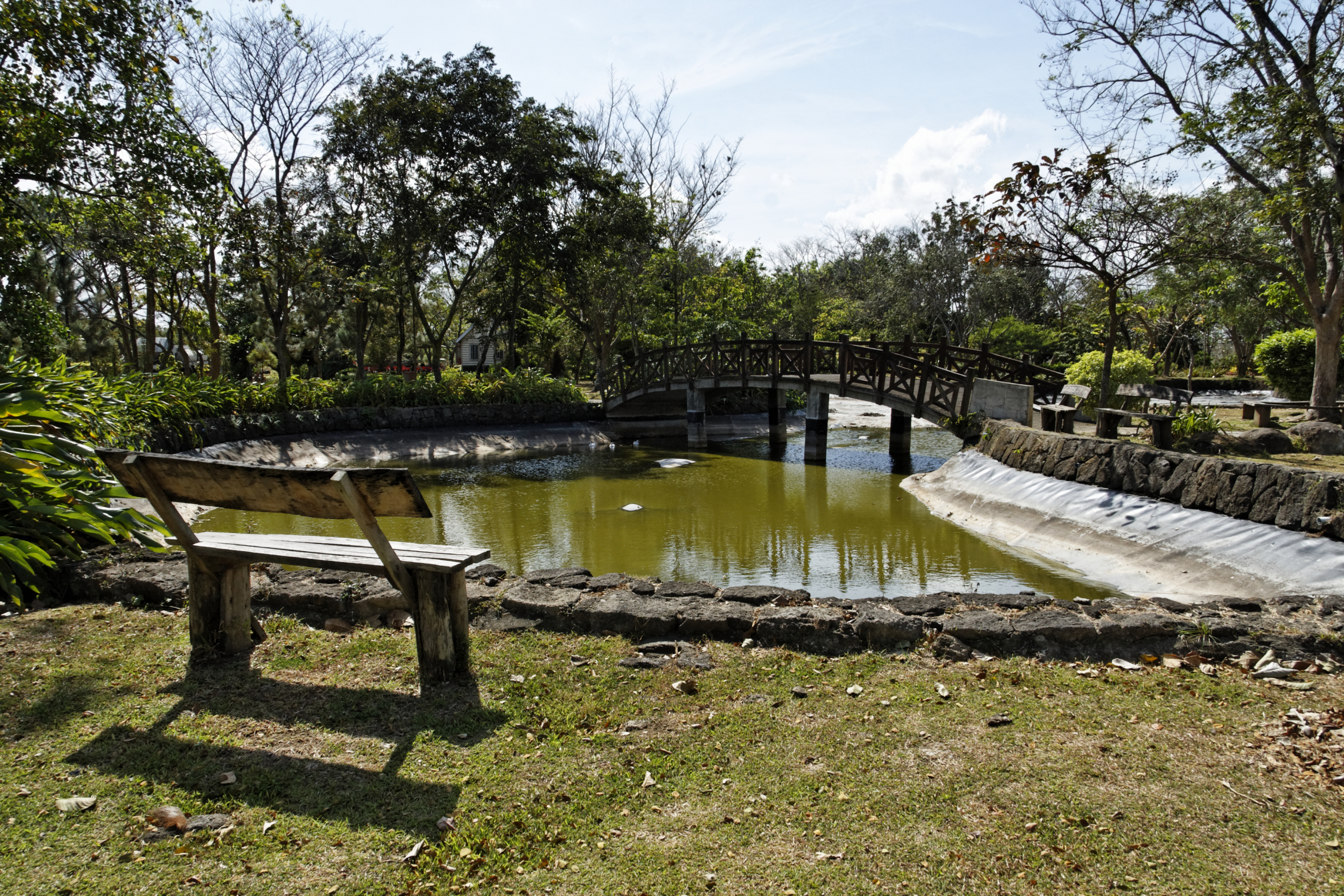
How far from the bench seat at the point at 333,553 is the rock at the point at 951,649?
2.47 m

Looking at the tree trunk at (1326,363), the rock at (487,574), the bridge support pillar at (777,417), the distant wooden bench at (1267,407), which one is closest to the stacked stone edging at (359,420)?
the bridge support pillar at (777,417)

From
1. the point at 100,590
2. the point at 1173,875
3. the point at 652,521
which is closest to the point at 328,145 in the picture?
the point at 652,521

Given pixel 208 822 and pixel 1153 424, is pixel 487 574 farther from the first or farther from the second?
pixel 1153 424

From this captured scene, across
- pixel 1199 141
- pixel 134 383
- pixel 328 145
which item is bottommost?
pixel 134 383

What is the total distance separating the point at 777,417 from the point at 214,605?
16128 millimetres

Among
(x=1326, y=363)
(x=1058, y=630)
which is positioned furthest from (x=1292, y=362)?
(x=1058, y=630)

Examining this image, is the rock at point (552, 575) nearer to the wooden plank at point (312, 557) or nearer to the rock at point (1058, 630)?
the wooden plank at point (312, 557)

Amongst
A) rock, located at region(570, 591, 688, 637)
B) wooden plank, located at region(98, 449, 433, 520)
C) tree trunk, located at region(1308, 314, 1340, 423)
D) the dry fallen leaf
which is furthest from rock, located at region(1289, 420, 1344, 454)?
the dry fallen leaf

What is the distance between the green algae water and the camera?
809cm

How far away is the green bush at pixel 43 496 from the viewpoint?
4492 millimetres

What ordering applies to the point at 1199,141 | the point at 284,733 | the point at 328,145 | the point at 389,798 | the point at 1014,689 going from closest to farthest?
the point at 389,798 → the point at 284,733 → the point at 1014,689 → the point at 1199,141 → the point at 328,145

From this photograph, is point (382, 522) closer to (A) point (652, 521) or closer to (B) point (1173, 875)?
(A) point (652, 521)

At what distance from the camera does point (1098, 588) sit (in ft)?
24.1

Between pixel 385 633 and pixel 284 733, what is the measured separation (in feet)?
3.95
